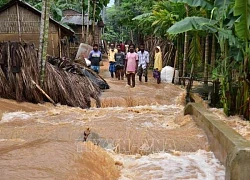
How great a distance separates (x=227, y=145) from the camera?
5.14 meters

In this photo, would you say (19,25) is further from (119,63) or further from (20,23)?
(119,63)

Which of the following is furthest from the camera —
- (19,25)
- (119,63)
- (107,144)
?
(19,25)

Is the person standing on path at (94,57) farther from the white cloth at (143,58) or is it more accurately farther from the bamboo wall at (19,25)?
the bamboo wall at (19,25)

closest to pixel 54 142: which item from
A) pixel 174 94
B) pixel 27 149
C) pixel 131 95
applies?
pixel 27 149

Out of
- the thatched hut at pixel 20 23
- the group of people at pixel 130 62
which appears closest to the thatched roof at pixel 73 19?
the thatched hut at pixel 20 23

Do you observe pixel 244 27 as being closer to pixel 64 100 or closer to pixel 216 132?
pixel 216 132

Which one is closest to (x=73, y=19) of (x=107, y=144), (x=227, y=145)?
(x=107, y=144)

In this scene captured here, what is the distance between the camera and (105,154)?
5.51 meters

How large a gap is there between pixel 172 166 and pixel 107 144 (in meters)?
1.29

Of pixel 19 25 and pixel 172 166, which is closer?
pixel 172 166

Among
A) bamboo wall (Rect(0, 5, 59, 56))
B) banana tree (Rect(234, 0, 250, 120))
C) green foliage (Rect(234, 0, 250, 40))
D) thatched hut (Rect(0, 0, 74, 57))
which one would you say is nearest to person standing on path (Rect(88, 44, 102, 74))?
thatched hut (Rect(0, 0, 74, 57))

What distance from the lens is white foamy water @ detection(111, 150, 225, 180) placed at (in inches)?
201

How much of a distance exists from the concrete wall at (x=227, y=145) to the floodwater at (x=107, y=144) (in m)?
0.18

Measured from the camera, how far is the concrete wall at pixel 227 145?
171 inches
